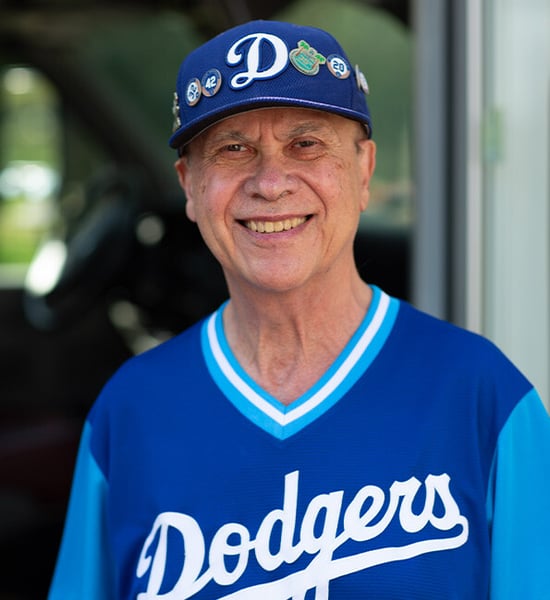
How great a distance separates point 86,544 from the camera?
4.03ft

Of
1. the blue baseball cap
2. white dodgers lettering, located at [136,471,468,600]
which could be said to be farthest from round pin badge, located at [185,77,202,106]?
white dodgers lettering, located at [136,471,468,600]

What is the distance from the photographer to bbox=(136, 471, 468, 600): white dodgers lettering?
1.03 metres

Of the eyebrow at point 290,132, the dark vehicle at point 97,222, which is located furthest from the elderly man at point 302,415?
the dark vehicle at point 97,222

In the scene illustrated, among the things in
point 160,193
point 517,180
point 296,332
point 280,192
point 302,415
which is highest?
point 160,193

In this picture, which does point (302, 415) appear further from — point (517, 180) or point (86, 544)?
point (517, 180)

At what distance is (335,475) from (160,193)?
259 cm

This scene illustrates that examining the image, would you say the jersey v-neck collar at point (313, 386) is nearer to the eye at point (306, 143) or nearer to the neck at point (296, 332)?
the neck at point (296, 332)

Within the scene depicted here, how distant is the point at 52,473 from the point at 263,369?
2155 millimetres

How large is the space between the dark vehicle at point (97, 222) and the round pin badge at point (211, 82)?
89cm

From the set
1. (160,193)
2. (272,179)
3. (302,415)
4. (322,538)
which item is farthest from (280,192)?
(160,193)

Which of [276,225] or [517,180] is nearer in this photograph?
[276,225]

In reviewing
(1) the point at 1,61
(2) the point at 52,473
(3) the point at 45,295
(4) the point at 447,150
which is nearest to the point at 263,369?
(4) the point at 447,150

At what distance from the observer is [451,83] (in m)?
1.80

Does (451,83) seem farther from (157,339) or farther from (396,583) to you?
(157,339)
